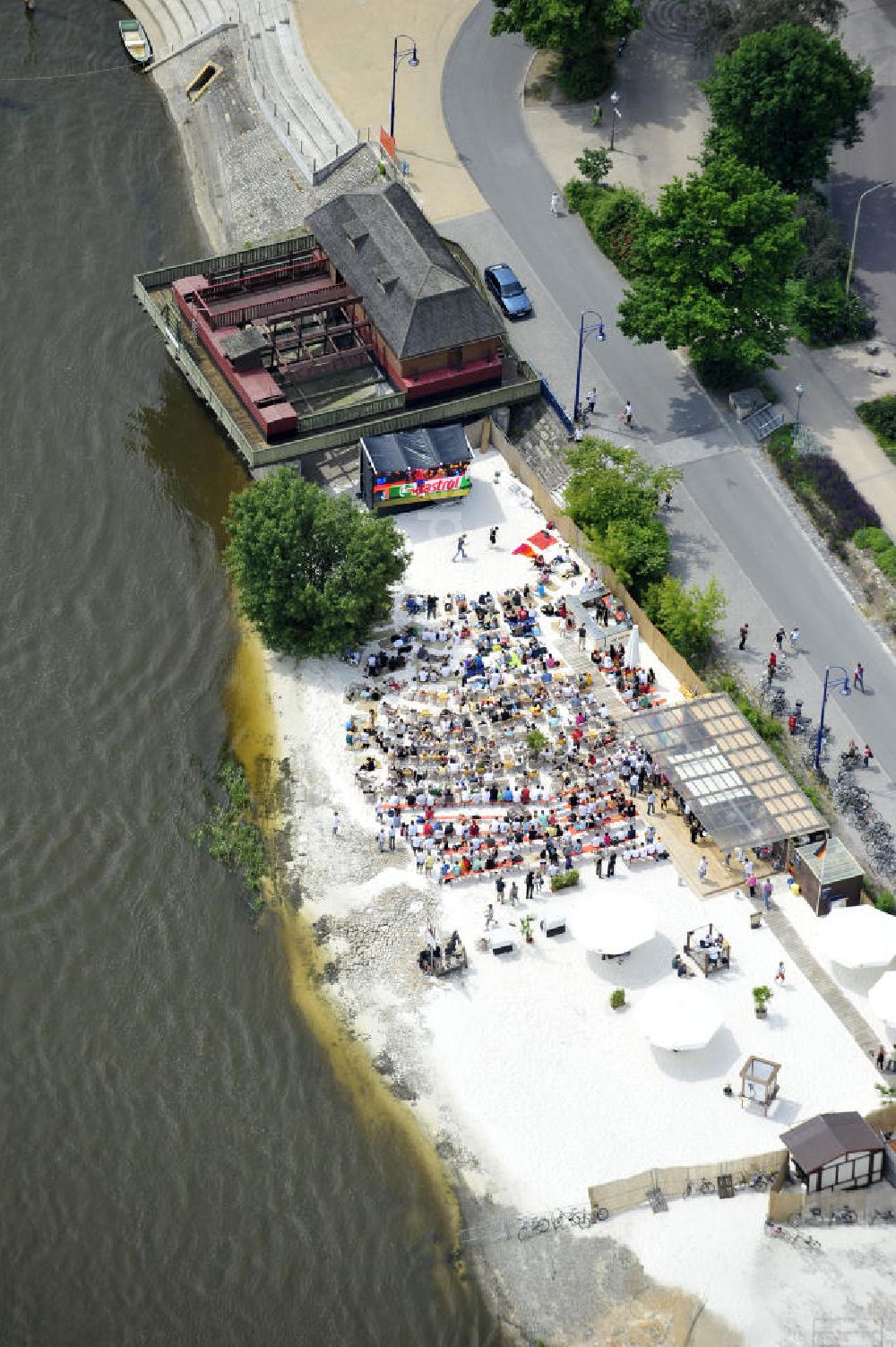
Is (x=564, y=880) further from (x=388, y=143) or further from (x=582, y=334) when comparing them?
(x=388, y=143)

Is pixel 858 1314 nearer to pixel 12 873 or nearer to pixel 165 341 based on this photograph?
pixel 12 873

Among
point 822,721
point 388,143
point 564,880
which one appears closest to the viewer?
point 564,880

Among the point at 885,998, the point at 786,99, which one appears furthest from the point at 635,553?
the point at 786,99

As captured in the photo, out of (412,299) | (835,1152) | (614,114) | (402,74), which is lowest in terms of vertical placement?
(835,1152)

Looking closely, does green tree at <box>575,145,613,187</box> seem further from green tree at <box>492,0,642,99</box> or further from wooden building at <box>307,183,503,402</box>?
wooden building at <box>307,183,503,402</box>

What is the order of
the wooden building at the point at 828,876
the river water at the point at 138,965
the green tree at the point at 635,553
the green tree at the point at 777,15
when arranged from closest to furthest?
the river water at the point at 138,965
the wooden building at the point at 828,876
the green tree at the point at 635,553
the green tree at the point at 777,15

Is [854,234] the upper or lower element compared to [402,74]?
lower

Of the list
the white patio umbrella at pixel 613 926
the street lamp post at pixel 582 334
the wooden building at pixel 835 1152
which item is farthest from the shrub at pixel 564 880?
the street lamp post at pixel 582 334

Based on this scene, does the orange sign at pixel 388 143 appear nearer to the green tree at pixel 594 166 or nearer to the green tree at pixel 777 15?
the green tree at pixel 594 166
